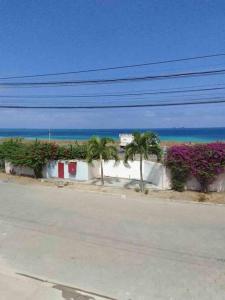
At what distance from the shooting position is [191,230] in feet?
37.9

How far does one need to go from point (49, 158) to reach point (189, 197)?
11351 mm

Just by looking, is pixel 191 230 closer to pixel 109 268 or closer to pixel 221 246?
pixel 221 246

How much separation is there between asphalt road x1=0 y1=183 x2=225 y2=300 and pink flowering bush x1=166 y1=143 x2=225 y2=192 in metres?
2.73

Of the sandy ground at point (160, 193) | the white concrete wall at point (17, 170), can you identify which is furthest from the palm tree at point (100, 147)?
the white concrete wall at point (17, 170)

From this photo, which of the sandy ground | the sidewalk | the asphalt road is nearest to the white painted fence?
the sandy ground

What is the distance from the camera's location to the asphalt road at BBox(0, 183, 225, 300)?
7.28 meters

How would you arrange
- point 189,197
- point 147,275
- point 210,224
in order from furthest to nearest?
point 189,197
point 210,224
point 147,275

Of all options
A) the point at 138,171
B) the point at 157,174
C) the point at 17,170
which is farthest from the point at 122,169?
the point at 17,170

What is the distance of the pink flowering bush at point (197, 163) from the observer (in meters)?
17.9

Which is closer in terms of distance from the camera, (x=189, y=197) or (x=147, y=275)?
(x=147, y=275)

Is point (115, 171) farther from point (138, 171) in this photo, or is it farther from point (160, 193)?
point (160, 193)

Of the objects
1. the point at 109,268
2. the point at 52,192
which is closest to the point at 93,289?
the point at 109,268

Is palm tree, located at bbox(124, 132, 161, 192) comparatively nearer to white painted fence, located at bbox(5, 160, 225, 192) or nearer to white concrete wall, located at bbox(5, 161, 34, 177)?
white painted fence, located at bbox(5, 160, 225, 192)

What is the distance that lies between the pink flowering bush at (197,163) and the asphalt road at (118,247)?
8.95ft
